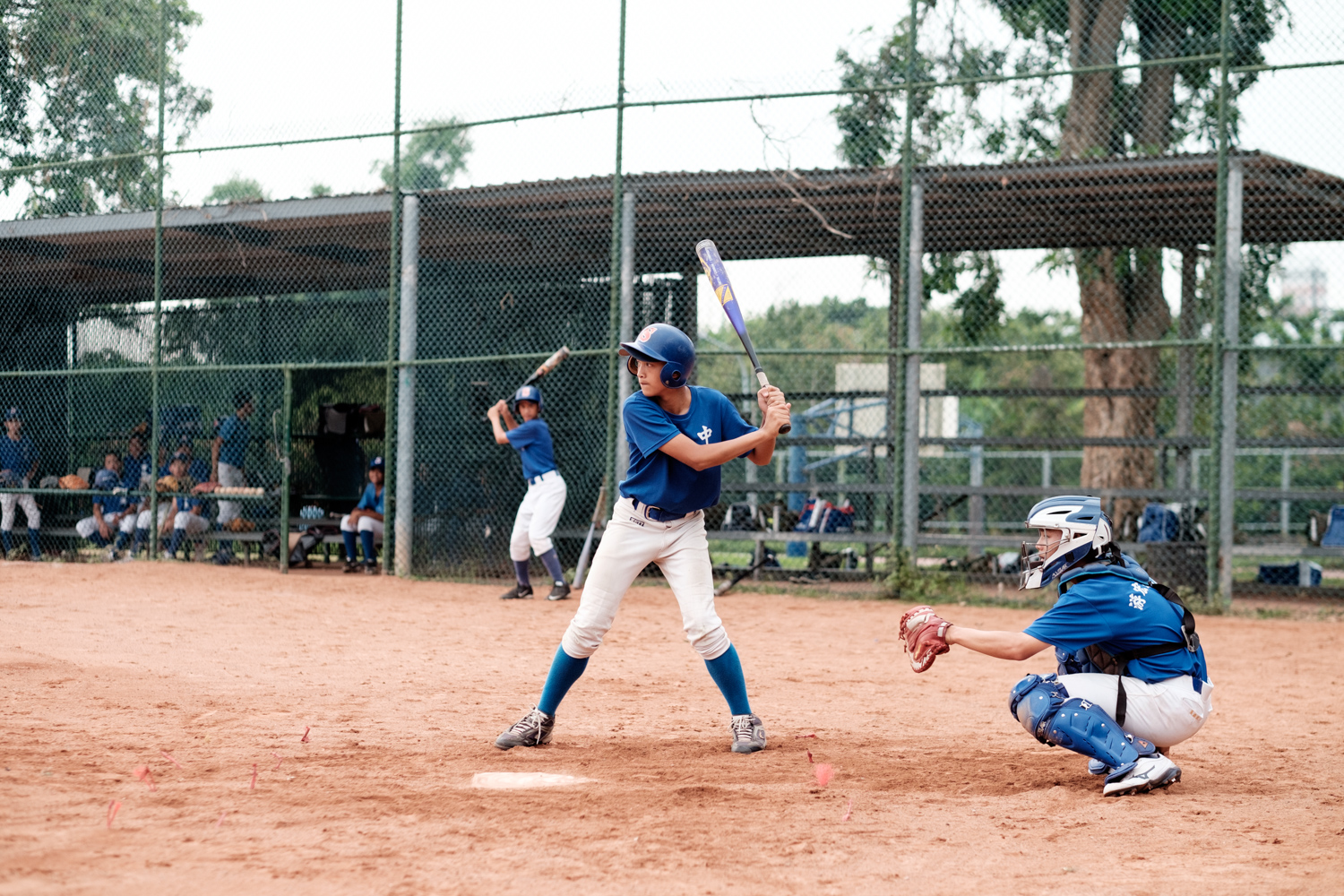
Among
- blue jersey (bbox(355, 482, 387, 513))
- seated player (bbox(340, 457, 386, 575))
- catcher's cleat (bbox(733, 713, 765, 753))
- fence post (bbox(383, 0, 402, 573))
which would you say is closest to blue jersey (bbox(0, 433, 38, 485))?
seated player (bbox(340, 457, 386, 575))

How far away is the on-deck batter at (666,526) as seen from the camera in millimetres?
4816

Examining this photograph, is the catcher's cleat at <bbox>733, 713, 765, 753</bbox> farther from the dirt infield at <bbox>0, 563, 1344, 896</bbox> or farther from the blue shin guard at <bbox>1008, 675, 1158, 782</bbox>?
the blue shin guard at <bbox>1008, 675, 1158, 782</bbox>

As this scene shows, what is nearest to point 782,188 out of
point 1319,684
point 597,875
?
point 1319,684

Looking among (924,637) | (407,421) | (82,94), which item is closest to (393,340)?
(407,421)

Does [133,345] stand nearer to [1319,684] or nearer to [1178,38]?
[1178,38]

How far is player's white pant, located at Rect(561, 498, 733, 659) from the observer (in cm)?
493

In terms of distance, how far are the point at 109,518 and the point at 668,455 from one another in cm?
1176

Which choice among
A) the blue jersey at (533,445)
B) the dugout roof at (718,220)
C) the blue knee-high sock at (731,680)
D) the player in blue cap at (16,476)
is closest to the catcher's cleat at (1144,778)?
the blue knee-high sock at (731,680)

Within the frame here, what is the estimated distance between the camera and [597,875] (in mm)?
3240

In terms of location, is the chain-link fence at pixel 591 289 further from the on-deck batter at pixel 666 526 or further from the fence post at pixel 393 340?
the on-deck batter at pixel 666 526

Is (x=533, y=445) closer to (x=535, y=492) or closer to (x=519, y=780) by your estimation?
(x=535, y=492)

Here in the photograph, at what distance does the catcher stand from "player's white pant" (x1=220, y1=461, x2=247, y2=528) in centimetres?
1108

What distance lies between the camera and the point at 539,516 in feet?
34.3

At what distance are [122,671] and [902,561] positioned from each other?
6.61m
